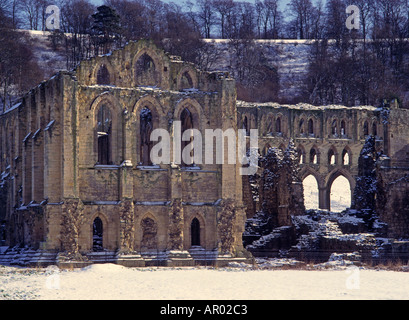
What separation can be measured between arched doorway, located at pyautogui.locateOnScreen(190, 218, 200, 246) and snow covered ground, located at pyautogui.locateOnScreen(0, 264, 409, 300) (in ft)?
13.8

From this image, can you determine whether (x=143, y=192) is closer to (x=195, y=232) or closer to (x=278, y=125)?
(x=195, y=232)

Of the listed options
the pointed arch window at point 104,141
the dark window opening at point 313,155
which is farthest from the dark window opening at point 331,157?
the pointed arch window at point 104,141

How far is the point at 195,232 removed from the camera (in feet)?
149

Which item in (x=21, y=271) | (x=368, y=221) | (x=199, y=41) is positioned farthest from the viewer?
(x=199, y=41)

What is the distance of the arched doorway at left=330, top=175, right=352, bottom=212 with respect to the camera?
7325 cm

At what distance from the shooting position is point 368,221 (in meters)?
50.8

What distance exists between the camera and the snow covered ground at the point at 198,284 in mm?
30125

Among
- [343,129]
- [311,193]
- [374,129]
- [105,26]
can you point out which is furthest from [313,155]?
[105,26]

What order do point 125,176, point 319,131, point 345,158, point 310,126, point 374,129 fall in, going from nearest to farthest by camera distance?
point 125,176 < point 319,131 < point 310,126 < point 374,129 < point 345,158

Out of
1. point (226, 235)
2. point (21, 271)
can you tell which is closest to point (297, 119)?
point (226, 235)

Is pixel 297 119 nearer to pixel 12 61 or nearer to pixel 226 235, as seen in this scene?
pixel 12 61

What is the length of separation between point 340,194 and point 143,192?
3624 cm

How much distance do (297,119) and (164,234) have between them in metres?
35.2

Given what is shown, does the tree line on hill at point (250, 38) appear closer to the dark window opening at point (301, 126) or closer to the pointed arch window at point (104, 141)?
the dark window opening at point (301, 126)
